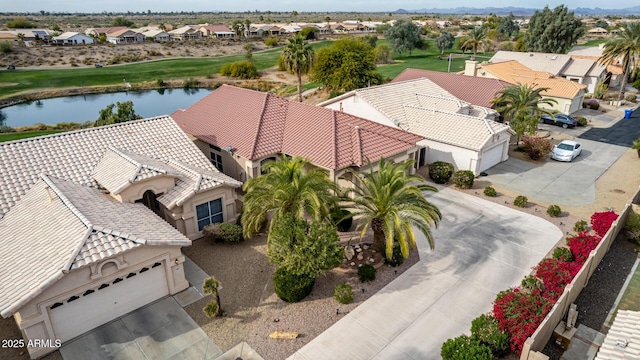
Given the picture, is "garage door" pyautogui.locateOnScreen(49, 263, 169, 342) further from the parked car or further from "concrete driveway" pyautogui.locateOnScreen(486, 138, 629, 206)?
the parked car

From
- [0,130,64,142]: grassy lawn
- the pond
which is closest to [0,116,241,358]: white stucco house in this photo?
[0,130,64,142]: grassy lawn

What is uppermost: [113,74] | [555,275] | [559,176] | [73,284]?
[73,284]

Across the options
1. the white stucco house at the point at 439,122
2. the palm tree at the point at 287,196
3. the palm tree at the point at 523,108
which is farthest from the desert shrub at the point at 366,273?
the palm tree at the point at 523,108

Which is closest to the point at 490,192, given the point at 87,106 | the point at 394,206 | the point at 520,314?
the point at 394,206

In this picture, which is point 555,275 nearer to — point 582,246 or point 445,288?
point 582,246

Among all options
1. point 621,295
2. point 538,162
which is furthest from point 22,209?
point 538,162

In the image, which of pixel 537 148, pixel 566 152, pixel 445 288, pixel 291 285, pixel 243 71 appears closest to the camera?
pixel 291 285
